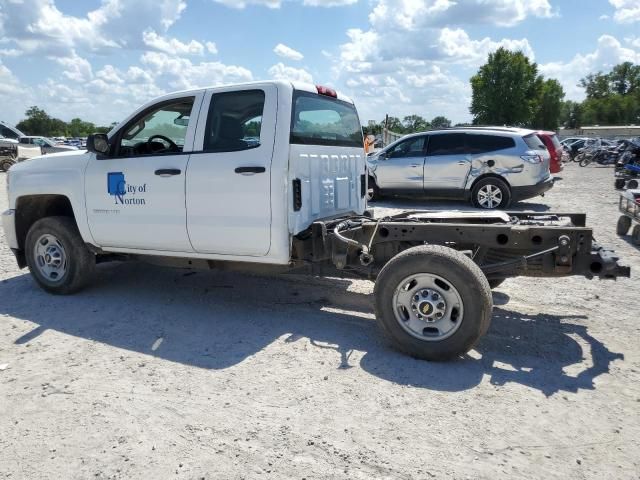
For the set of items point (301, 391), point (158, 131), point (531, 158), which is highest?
point (158, 131)

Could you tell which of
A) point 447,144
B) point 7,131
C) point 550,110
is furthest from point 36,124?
point 447,144

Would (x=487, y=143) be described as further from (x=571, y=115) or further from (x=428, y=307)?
(x=571, y=115)

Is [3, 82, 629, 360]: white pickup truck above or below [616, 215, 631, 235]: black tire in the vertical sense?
above

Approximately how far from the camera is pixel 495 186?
37.2 feet

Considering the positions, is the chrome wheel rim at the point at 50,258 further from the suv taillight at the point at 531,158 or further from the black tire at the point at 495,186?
the suv taillight at the point at 531,158

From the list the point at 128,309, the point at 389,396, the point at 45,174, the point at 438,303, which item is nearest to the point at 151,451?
the point at 389,396

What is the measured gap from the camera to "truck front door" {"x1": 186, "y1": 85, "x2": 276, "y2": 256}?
4453 millimetres

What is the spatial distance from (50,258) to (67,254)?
274 mm

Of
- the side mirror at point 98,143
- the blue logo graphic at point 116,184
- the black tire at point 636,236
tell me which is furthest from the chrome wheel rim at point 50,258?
the black tire at point 636,236

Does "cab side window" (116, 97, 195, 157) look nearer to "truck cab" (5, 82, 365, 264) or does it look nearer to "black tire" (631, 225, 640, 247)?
"truck cab" (5, 82, 365, 264)

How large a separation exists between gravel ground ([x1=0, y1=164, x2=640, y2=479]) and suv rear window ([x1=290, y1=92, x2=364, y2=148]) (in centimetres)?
162

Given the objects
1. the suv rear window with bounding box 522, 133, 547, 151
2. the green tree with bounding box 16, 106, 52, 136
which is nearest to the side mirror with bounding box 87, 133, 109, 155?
the suv rear window with bounding box 522, 133, 547, 151

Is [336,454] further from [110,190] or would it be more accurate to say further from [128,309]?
[110,190]

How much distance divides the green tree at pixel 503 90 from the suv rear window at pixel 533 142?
50956 mm
